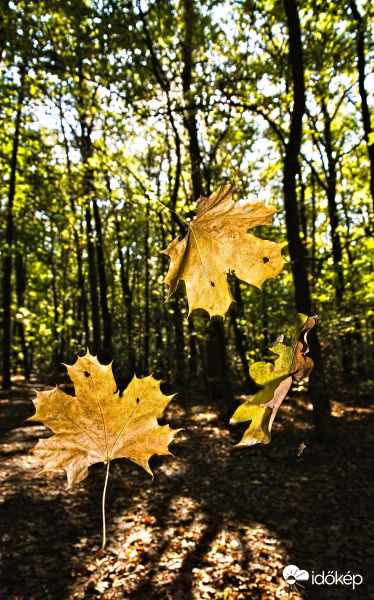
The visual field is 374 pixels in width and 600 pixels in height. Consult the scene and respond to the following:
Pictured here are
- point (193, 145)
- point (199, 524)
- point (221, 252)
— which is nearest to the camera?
point (221, 252)

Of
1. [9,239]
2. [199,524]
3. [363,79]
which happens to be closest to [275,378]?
[199,524]

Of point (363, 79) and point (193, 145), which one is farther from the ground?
point (363, 79)

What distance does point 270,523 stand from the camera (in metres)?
5.41

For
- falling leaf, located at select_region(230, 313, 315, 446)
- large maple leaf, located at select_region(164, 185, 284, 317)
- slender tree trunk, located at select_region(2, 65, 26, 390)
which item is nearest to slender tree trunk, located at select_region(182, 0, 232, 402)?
slender tree trunk, located at select_region(2, 65, 26, 390)

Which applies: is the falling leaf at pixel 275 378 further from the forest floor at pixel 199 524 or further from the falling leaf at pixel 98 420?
the forest floor at pixel 199 524

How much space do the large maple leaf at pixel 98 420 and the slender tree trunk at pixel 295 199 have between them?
4.67m

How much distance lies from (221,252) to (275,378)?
31cm

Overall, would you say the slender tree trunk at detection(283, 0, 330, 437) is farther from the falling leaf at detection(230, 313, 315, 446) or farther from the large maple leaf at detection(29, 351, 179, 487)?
the falling leaf at detection(230, 313, 315, 446)

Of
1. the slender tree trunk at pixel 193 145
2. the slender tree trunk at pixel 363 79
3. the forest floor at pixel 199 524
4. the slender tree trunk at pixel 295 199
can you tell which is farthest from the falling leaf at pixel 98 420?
the slender tree trunk at pixel 363 79

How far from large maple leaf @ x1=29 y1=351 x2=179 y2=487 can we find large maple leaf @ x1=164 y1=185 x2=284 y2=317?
0.79 ft

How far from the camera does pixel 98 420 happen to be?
0.84 m

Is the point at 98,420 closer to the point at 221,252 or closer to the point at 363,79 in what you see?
the point at 221,252

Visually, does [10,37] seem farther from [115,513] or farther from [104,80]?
[115,513]

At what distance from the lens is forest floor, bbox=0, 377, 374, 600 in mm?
4293
